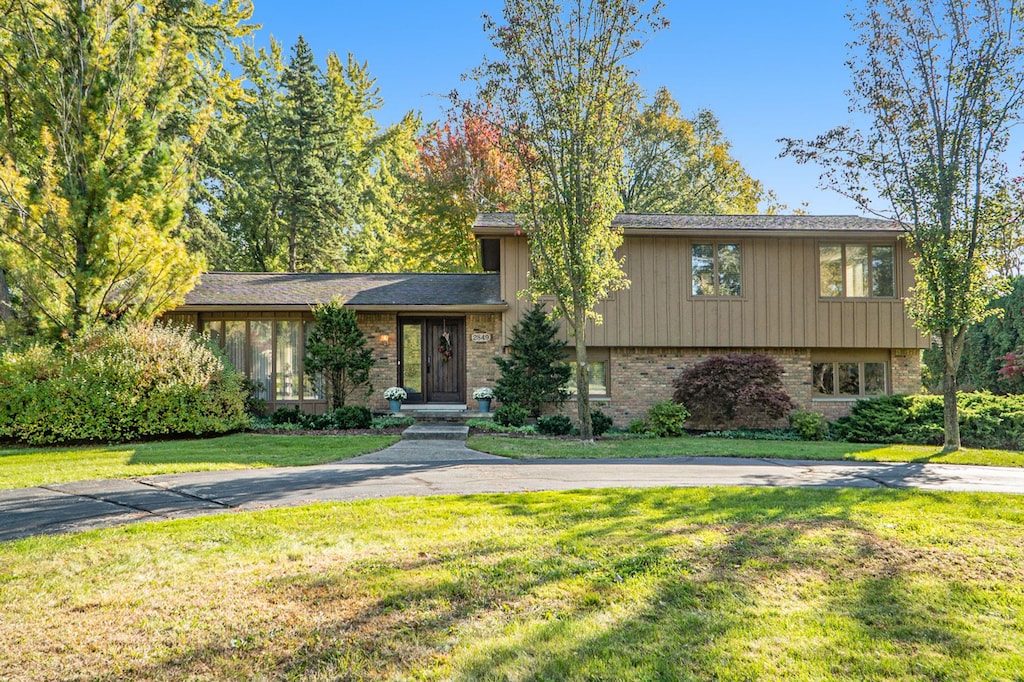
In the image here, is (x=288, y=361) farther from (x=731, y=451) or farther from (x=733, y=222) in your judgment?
(x=733, y=222)

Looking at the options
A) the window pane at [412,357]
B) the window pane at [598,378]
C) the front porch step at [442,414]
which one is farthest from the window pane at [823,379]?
the window pane at [412,357]

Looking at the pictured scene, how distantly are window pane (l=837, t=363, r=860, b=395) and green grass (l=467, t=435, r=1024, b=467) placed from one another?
153 inches

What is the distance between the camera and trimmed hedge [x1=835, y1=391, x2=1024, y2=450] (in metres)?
12.0

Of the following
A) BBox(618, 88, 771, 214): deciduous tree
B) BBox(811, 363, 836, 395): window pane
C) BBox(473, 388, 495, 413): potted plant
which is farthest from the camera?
BBox(618, 88, 771, 214): deciduous tree

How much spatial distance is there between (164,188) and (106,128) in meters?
1.46

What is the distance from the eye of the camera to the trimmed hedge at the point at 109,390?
1083 cm

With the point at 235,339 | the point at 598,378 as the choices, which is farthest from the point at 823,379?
the point at 235,339

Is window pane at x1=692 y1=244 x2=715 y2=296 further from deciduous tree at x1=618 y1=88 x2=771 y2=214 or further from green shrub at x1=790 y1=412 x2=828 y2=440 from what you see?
deciduous tree at x1=618 y1=88 x2=771 y2=214

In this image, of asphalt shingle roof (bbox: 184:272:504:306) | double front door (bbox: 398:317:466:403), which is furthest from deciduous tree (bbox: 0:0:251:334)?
double front door (bbox: 398:317:466:403)

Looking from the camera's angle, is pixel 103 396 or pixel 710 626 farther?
pixel 103 396

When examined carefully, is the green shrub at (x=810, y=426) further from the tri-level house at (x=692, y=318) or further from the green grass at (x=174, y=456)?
the green grass at (x=174, y=456)

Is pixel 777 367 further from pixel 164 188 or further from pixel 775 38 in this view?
pixel 164 188

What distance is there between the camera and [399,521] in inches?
209

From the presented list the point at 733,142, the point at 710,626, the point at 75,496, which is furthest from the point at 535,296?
the point at 733,142
